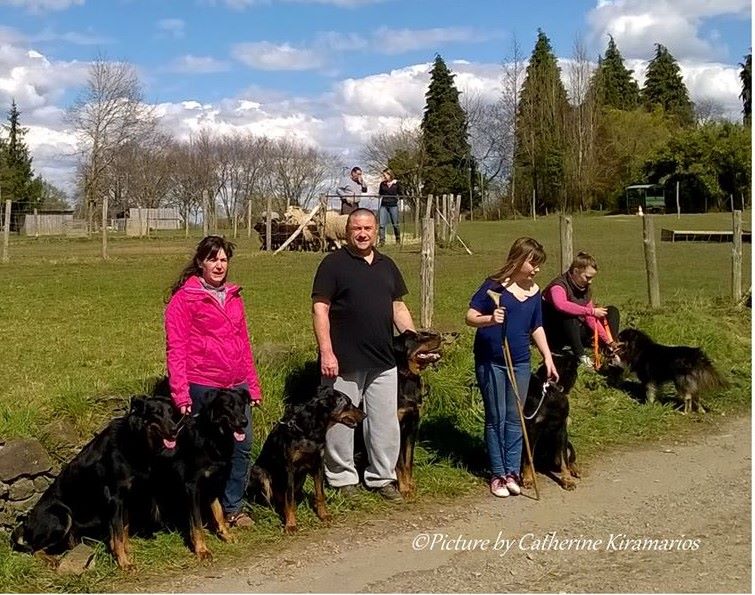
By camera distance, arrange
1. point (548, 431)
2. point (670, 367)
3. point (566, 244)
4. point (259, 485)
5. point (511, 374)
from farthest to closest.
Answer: point (566, 244) < point (670, 367) < point (548, 431) < point (511, 374) < point (259, 485)

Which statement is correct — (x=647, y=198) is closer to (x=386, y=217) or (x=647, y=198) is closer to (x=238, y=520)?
(x=386, y=217)

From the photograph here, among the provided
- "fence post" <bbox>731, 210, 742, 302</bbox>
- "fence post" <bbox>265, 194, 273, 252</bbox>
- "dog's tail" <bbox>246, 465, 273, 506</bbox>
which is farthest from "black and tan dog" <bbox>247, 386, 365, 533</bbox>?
"fence post" <bbox>265, 194, 273, 252</bbox>

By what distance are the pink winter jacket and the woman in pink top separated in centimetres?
447

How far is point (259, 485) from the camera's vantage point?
6.03 metres

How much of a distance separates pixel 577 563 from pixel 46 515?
118 inches

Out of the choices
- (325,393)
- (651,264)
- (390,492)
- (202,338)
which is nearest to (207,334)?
(202,338)

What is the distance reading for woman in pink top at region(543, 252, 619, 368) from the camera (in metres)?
9.16

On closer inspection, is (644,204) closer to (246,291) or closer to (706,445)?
(246,291)

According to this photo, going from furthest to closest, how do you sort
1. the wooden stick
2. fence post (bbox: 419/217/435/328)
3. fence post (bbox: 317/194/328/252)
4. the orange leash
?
1. fence post (bbox: 317/194/328/252)
2. the wooden stick
3. fence post (bbox: 419/217/435/328)
4. the orange leash

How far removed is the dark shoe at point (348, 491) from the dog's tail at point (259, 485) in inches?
21.1

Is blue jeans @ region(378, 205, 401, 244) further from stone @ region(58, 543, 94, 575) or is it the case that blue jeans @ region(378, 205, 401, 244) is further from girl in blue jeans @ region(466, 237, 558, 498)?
stone @ region(58, 543, 94, 575)

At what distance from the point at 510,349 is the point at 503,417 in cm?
51

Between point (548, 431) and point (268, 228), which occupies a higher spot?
point (268, 228)

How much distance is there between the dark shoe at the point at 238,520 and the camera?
18.8 ft
